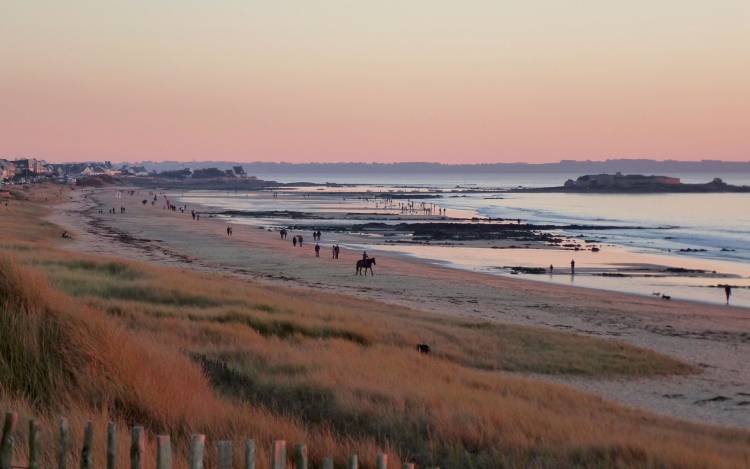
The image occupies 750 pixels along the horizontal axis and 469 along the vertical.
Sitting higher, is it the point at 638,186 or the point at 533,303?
the point at 638,186

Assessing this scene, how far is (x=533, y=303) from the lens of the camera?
98.7ft

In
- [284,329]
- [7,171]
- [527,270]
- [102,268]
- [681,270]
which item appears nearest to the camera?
[284,329]

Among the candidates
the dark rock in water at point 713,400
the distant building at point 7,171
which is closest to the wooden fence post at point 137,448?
the dark rock in water at point 713,400

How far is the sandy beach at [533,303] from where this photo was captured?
16438mm

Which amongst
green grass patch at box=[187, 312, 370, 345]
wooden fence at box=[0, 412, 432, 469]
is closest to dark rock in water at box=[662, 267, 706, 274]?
green grass patch at box=[187, 312, 370, 345]

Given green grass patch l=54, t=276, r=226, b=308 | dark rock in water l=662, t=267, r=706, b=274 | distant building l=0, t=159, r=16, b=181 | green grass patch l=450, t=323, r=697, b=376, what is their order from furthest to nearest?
distant building l=0, t=159, r=16, b=181 → dark rock in water l=662, t=267, r=706, b=274 → green grass patch l=54, t=276, r=226, b=308 → green grass patch l=450, t=323, r=697, b=376

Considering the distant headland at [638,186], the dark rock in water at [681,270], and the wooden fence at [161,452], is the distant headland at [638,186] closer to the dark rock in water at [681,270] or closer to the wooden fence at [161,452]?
the dark rock in water at [681,270]

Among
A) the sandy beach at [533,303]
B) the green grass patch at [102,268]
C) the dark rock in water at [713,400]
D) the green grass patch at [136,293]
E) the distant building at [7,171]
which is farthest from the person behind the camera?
the distant building at [7,171]

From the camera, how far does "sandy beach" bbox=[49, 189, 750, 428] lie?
16.4 m

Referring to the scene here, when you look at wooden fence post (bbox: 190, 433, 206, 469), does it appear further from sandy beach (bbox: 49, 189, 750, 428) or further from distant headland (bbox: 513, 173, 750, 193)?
distant headland (bbox: 513, 173, 750, 193)

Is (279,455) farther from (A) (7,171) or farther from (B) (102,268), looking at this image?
(A) (7,171)

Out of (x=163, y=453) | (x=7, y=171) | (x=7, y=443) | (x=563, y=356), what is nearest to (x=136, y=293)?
(x=563, y=356)

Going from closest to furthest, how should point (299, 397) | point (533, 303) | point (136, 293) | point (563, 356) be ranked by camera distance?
1. point (299, 397)
2. point (563, 356)
3. point (136, 293)
4. point (533, 303)

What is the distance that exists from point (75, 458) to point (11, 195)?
9814cm
